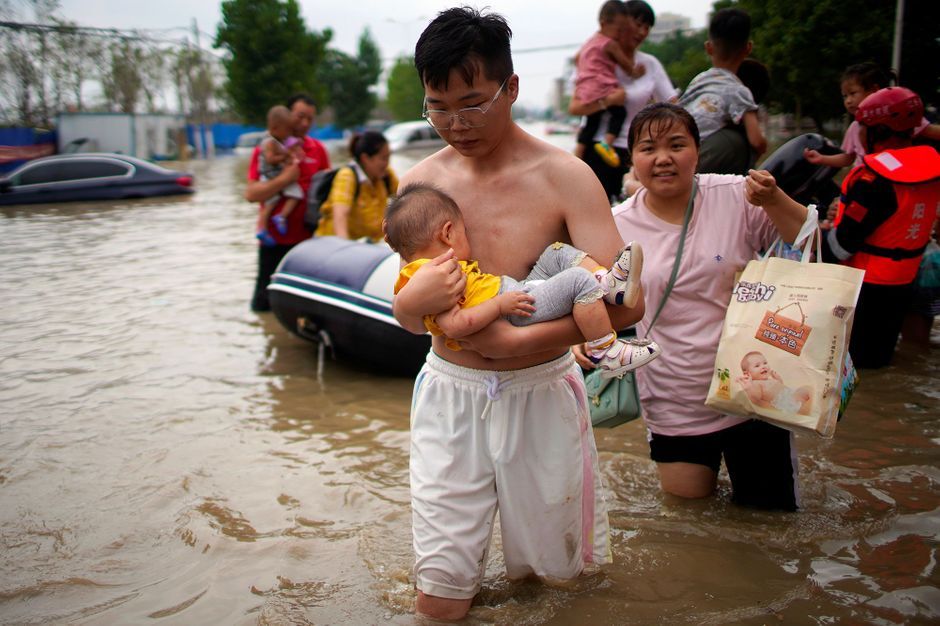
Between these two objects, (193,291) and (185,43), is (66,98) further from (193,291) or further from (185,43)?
(193,291)

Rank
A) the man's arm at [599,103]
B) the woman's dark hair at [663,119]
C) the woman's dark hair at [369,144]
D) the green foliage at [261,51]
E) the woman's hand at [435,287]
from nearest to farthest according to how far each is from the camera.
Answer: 1. the woman's hand at [435,287]
2. the woman's dark hair at [663,119]
3. the man's arm at [599,103]
4. the woman's dark hair at [369,144]
5. the green foliage at [261,51]

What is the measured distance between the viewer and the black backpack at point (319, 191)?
665 cm

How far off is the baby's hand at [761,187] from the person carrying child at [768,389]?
58cm

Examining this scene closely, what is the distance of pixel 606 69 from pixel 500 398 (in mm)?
3816

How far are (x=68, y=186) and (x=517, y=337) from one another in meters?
18.5

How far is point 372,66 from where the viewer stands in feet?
197

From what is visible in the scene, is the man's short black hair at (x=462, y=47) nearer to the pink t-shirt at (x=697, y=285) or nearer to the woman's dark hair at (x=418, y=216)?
the woman's dark hair at (x=418, y=216)

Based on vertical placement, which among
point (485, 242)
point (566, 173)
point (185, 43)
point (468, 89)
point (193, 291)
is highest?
point (185, 43)

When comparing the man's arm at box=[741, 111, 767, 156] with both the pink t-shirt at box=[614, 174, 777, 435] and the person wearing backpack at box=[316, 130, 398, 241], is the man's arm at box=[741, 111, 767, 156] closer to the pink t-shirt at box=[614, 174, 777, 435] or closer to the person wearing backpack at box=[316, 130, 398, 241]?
the pink t-shirt at box=[614, 174, 777, 435]

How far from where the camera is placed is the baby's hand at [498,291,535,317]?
2.32m

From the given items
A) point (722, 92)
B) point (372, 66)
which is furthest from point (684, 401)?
point (372, 66)

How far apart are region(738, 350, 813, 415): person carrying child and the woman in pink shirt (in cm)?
27

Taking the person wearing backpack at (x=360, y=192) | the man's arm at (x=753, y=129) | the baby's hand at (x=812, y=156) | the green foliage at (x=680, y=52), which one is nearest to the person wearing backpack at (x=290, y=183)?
the person wearing backpack at (x=360, y=192)

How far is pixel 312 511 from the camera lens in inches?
155
